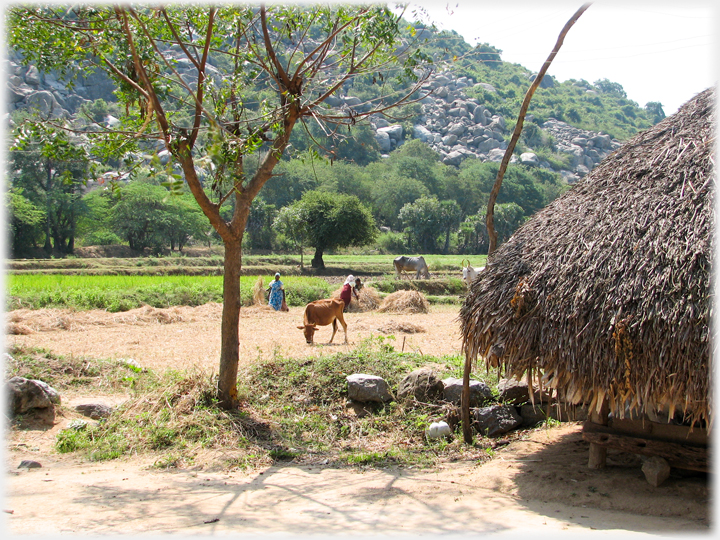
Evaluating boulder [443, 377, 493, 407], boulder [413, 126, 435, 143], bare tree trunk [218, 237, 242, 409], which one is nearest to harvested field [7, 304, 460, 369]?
bare tree trunk [218, 237, 242, 409]

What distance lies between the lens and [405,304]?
1733cm

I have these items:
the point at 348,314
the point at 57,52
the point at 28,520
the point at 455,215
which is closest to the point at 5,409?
the point at 28,520

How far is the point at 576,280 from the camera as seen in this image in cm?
499

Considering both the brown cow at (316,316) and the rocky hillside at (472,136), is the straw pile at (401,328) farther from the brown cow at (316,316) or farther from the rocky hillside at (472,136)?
the rocky hillside at (472,136)

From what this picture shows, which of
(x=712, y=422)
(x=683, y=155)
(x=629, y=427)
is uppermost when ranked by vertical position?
(x=683, y=155)

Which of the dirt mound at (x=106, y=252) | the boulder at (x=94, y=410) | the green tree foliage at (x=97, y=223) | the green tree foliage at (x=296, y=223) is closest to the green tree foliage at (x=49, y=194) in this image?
the green tree foliage at (x=97, y=223)

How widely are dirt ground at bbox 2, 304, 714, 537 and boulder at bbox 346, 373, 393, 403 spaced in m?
1.49

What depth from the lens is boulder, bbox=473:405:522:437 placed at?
22.0ft

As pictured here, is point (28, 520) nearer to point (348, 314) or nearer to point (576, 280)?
point (576, 280)

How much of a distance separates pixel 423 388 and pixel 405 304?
10.1m

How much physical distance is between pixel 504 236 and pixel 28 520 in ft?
215

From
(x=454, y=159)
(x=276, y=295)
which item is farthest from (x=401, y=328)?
(x=454, y=159)

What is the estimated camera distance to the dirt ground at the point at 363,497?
13.8 ft

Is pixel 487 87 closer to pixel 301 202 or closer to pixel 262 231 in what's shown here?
pixel 262 231
